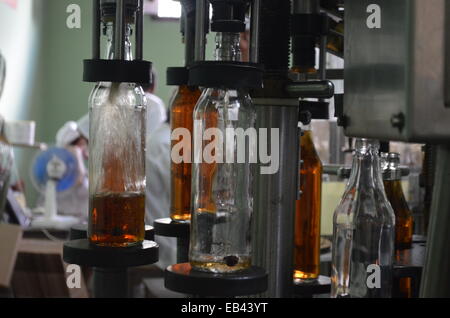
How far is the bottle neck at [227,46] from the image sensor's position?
2.08ft

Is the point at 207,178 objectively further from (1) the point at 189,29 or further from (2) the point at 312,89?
(1) the point at 189,29

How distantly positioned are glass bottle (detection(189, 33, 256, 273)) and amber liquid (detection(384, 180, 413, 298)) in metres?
0.31

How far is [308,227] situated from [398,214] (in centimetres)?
15

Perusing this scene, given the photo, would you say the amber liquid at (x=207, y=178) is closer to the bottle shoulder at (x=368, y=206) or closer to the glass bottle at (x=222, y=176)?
the glass bottle at (x=222, y=176)

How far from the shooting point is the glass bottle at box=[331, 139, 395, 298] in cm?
72

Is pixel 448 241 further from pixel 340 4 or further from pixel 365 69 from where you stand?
pixel 340 4

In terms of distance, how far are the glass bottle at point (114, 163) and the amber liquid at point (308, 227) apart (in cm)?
29

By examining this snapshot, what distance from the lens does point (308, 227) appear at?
938mm

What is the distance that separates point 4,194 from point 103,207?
2.38m

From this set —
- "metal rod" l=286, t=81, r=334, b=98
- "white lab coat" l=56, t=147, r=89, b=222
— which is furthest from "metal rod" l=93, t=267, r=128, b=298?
"white lab coat" l=56, t=147, r=89, b=222

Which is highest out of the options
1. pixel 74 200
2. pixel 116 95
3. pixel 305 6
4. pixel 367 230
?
pixel 305 6

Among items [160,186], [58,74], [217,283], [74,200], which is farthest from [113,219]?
[58,74]

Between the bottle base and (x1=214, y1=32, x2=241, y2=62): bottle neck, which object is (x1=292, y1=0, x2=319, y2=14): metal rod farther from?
the bottle base

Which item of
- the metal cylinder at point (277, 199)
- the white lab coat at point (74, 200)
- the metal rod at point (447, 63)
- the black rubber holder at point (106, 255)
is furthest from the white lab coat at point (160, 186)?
the metal rod at point (447, 63)
